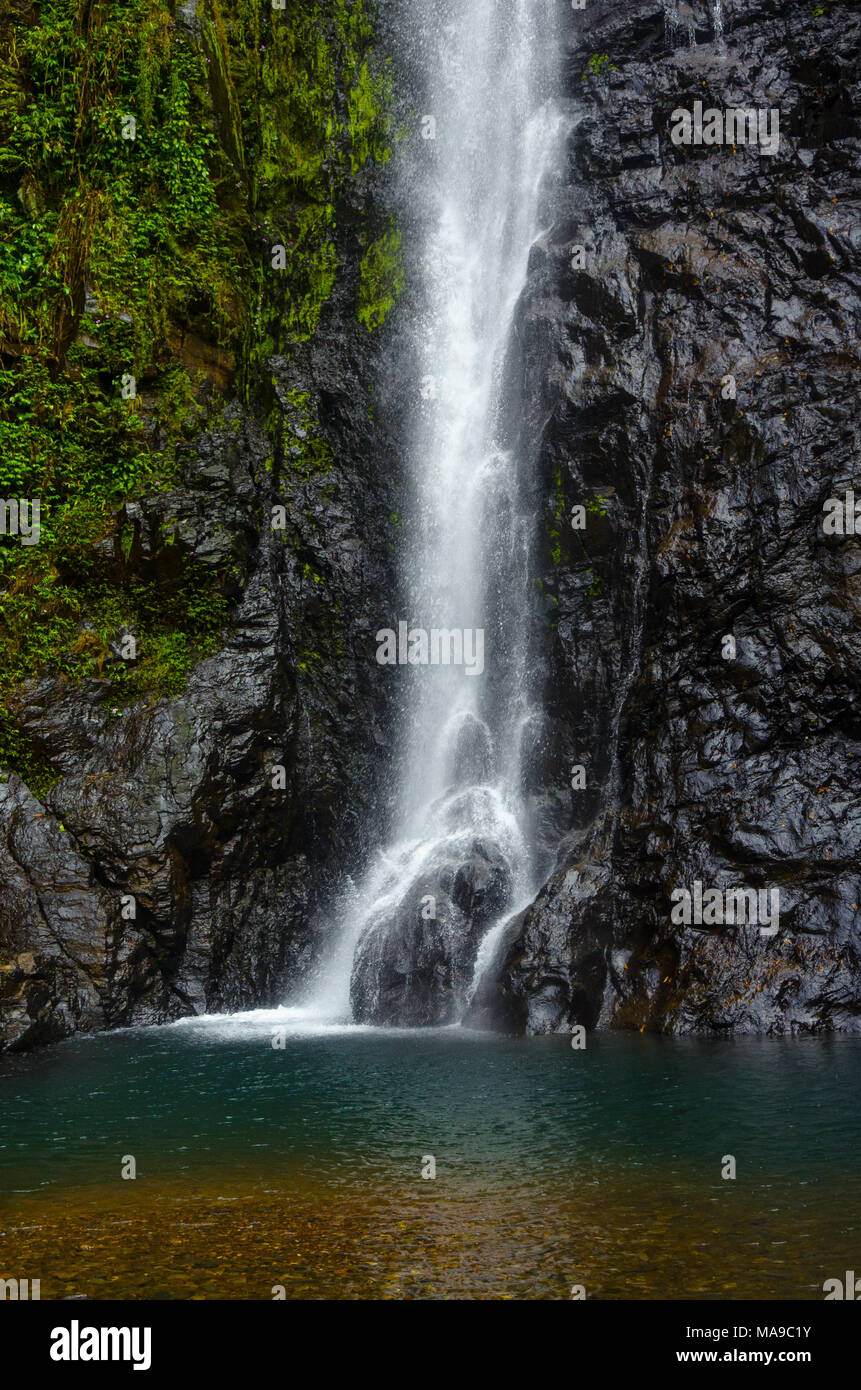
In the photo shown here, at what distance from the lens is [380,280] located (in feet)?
63.9

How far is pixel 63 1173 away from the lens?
6871 mm

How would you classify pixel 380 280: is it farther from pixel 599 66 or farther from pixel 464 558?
pixel 464 558

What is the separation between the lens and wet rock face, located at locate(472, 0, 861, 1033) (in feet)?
42.6

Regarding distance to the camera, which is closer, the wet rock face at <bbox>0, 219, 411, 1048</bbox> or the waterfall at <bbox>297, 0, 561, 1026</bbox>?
the wet rock face at <bbox>0, 219, 411, 1048</bbox>

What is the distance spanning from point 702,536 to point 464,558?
453cm

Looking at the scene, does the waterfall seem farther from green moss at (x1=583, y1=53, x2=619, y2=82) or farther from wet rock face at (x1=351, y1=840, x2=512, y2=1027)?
green moss at (x1=583, y1=53, x2=619, y2=82)

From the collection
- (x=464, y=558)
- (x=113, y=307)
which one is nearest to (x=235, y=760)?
(x=464, y=558)

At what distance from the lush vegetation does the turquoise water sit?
6.17m

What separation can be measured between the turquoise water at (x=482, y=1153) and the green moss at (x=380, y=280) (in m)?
12.8

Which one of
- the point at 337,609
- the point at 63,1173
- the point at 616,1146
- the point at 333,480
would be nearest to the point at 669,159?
the point at 333,480

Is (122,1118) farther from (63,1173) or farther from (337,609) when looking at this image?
(337,609)

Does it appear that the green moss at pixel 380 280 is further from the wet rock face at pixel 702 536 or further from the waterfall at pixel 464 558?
the wet rock face at pixel 702 536

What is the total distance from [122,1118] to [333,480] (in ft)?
39.3

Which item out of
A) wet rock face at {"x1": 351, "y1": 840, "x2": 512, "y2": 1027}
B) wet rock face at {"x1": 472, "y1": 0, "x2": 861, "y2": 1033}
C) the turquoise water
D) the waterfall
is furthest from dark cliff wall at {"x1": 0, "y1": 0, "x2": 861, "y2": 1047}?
the turquoise water
